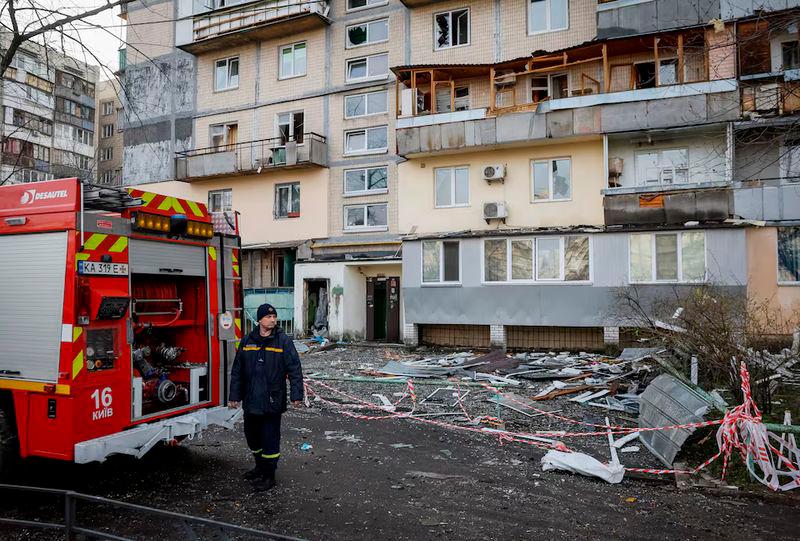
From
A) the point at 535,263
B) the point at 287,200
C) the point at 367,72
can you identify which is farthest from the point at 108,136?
the point at 535,263

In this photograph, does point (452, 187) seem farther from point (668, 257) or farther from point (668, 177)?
point (668, 257)

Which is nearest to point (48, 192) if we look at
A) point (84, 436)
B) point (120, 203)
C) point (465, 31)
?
point (120, 203)

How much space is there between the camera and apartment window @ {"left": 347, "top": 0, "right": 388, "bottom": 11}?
979 inches

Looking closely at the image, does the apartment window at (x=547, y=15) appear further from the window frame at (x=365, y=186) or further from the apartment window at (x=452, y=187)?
the window frame at (x=365, y=186)

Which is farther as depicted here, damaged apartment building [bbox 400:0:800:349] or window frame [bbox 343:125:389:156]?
window frame [bbox 343:125:389:156]

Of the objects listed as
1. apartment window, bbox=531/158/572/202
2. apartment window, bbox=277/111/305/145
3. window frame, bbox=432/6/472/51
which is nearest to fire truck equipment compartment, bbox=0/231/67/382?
apartment window, bbox=531/158/572/202

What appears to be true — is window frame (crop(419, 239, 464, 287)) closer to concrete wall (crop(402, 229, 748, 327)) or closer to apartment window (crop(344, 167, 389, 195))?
concrete wall (crop(402, 229, 748, 327))

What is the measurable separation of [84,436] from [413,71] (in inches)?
730

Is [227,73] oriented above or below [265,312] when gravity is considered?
above

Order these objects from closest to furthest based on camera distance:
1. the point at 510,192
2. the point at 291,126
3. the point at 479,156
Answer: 1. the point at 510,192
2. the point at 479,156
3. the point at 291,126

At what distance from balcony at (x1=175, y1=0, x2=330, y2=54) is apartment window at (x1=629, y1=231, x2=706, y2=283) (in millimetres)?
16732

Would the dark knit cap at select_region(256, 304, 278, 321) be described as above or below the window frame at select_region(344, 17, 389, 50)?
below

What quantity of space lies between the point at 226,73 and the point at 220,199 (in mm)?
6226

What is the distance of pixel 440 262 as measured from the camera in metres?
20.7
